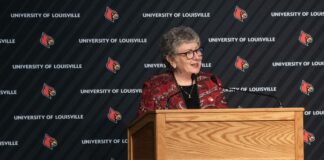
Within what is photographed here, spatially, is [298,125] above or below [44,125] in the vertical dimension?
below

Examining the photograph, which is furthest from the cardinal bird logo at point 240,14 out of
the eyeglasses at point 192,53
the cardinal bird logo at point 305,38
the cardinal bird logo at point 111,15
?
the eyeglasses at point 192,53

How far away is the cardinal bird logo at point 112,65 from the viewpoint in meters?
5.47

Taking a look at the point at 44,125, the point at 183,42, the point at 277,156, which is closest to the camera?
the point at 277,156

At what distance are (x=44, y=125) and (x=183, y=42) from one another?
1826 mm

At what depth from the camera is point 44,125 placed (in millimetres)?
5410

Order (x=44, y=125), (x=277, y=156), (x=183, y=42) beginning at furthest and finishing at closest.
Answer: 1. (x=44, y=125)
2. (x=183, y=42)
3. (x=277, y=156)

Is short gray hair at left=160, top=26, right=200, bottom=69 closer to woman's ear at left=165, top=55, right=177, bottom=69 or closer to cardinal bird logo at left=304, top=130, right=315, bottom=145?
woman's ear at left=165, top=55, right=177, bottom=69

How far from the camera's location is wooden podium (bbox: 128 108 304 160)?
2.95 meters

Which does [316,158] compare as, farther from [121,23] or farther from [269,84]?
[121,23]

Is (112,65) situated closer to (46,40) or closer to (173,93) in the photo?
(46,40)

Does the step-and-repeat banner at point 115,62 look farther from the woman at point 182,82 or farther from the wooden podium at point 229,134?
the wooden podium at point 229,134

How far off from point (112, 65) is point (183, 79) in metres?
1.44

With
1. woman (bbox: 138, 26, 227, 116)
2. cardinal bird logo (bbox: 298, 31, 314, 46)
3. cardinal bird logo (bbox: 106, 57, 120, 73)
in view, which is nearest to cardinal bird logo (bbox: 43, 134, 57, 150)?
cardinal bird logo (bbox: 106, 57, 120, 73)

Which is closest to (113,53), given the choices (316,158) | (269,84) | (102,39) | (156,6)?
(102,39)
